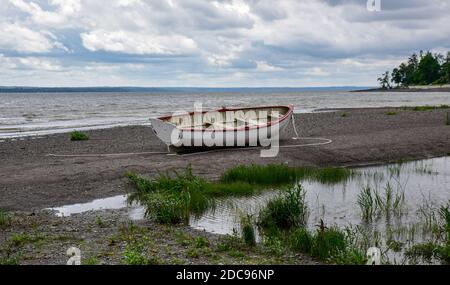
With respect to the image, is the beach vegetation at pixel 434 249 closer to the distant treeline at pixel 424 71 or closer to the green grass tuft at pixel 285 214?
the green grass tuft at pixel 285 214

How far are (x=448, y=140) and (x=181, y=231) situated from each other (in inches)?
630

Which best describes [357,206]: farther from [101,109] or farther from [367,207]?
[101,109]

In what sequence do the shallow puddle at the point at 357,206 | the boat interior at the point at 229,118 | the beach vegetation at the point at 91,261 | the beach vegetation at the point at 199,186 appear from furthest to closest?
the boat interior at the point at 229,118
the beach vegetation at the point at 199,186
the shallow puddle at the point at 357,206
the beach vegetation at the point at 91,261

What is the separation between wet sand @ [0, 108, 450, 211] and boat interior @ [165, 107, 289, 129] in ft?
4.54

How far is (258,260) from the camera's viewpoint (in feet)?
25.8

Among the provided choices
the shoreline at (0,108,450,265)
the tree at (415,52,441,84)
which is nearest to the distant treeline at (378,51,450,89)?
the tree at (415,52,441,84)

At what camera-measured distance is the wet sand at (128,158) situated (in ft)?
45.1

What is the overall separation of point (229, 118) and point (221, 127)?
2960mm

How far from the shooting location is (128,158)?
61.0 feet

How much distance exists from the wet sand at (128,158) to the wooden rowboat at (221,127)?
1.83 feet

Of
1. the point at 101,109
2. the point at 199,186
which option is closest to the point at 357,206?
the point at 199,186

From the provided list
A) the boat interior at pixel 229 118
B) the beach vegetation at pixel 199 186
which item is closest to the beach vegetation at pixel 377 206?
the beach vegetation at pixel 199 186

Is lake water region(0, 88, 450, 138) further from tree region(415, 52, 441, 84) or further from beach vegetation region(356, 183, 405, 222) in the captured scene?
tree region(415, 52, 441, 84)

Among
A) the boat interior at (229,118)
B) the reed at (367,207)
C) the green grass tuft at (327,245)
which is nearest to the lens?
the green grass tuft at (327,245)
